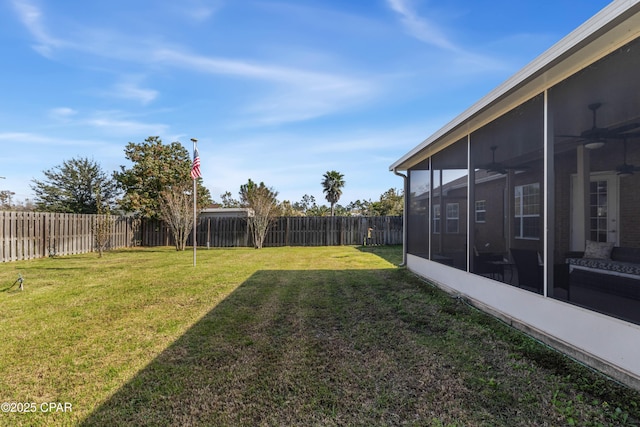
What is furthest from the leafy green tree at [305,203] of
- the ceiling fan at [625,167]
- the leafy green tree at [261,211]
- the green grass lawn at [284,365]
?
the ceiling fan at [625,167]

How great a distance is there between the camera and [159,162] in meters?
17.7

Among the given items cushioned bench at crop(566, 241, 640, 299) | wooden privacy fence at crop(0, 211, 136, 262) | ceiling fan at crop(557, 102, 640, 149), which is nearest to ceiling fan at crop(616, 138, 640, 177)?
ceiling fan at crop(557, 102, 640, 149)

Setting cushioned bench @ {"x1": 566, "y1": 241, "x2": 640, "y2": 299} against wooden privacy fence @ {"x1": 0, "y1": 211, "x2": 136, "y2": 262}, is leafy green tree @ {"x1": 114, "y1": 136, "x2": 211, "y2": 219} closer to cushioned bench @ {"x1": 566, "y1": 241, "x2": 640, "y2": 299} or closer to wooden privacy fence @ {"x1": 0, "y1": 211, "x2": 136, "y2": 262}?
wooden privacy fence @ {"x1": 0, "y1": 211, "x2": 136, "y2": 262}

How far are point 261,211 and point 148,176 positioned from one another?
7262 millimetres

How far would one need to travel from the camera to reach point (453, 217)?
6.23 meters

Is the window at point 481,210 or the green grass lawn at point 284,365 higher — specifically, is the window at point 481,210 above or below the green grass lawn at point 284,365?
above

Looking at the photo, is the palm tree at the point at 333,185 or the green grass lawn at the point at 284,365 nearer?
the green grass lawn at the point at 284,365

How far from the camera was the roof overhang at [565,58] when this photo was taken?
89.2 inches

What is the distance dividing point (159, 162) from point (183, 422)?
18264mm

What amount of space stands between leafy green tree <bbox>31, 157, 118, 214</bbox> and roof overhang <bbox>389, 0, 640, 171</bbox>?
64.9 feet

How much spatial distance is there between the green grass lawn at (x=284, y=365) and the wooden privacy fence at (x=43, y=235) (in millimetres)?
6781

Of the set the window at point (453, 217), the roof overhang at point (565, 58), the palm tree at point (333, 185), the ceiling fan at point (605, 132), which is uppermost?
the palm tree at point (333, 185)

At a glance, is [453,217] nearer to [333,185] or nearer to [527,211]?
[527,211]

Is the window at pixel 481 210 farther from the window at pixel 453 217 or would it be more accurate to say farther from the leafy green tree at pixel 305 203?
the leafy green tree at pixel 305 203
